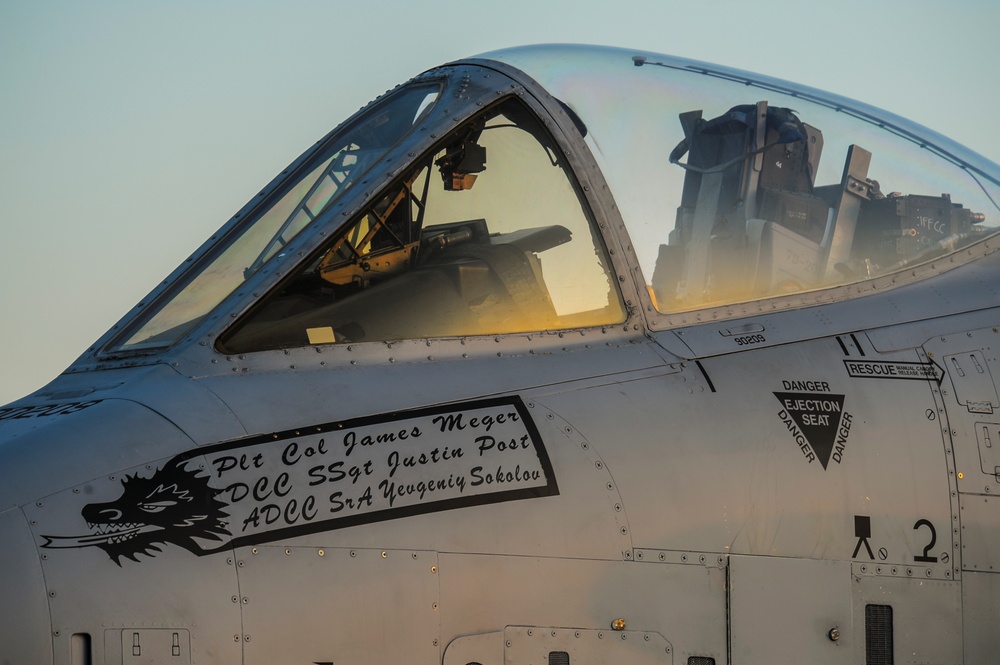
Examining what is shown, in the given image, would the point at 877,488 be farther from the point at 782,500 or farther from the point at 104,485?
the point at 104,485

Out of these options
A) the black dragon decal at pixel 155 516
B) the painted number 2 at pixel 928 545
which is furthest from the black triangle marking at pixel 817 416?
the black dragon decal at pixel 155 516

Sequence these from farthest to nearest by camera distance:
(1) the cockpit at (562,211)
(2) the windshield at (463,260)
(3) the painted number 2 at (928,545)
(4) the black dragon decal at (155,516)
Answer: (3) the painted number 2 at (928,545) < (1) the cockpit at (562,211) < (2) the windshield at (463,260) < (4) the black dragon decal at (155,516)

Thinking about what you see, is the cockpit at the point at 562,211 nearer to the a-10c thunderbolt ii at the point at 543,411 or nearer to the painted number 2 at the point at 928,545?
the a-10c thunderbolt ii at the point at 543,411

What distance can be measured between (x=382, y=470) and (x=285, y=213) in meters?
1.73

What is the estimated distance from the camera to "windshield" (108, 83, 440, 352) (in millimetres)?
5445

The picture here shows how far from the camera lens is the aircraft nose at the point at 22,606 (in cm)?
403

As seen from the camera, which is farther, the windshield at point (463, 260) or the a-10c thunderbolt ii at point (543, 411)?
the windshield at point (463, 260)

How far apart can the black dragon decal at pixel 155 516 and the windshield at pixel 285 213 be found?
94 centimetres

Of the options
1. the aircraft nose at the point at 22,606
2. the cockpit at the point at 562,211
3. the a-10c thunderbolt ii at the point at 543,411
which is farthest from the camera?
the cockpit at the point at 562,211

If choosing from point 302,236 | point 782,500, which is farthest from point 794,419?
point 302,236

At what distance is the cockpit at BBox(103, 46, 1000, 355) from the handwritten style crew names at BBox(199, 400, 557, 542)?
0.55m

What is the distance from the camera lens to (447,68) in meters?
6.37

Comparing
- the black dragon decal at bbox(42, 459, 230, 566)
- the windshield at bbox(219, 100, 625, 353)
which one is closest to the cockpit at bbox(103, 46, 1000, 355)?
the windshield at bbox(219, 100, 625, 353)

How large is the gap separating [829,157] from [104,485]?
4.36 meters
